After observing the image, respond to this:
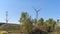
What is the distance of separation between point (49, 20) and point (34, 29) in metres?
38.4

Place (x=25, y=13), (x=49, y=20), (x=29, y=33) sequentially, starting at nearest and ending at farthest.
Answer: (x=29, y=33) < (x=25, y=13) < (x=49, y=20)

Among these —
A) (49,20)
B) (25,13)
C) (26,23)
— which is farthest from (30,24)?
(49,20)

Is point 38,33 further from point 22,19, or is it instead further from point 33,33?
point 22,19

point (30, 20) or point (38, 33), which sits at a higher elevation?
point (30, 20)

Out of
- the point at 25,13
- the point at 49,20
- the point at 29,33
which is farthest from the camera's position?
the point at 49,20

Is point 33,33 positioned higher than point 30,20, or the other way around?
point 30,20

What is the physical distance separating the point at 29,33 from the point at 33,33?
1208 mm

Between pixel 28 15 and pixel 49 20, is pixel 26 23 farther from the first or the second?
pixel 49 20

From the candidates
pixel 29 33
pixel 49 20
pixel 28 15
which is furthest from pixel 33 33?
pixel 49 20

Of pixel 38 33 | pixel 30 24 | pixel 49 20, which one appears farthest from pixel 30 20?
pixel 49 20

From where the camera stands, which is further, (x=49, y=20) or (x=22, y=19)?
(x=49, y=20)

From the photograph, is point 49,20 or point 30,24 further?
point 49,20

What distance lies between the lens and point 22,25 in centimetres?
5288

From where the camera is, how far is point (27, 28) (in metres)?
51.0
